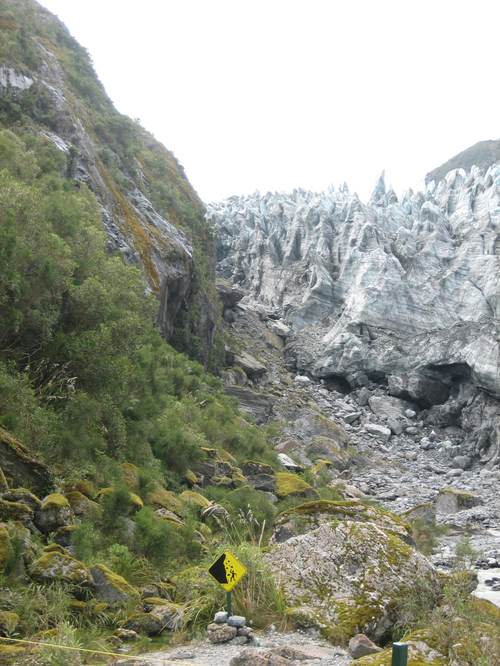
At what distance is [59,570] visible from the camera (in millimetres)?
6285

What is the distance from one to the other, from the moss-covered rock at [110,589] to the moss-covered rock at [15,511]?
111cm

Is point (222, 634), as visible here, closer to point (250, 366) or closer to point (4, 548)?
point (4, 548)

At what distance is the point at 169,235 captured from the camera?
30.4 metres

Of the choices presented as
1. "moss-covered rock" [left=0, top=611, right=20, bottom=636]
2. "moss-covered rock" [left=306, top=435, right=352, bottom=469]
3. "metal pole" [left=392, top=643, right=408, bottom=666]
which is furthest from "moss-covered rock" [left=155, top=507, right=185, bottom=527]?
"moss-covered rock" [left=306, top=435, right=352, bottom=469]

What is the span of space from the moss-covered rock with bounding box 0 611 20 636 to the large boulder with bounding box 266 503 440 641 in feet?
8.38

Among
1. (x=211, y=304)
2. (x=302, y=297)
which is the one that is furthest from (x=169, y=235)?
(x=302, y=297)

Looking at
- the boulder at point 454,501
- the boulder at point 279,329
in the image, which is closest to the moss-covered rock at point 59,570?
the boulder at point 454,501

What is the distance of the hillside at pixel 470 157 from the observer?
136 m

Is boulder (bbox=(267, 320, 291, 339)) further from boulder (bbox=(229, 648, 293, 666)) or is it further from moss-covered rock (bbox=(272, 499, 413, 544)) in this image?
boulder (bbox=(229, 648, 293, 666))

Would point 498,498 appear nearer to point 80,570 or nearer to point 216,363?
point 216,363

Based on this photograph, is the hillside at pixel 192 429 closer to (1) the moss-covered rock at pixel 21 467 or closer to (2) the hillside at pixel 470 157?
(1) the moss-covered rock at pixel 21 467

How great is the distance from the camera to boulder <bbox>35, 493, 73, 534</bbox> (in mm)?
7523

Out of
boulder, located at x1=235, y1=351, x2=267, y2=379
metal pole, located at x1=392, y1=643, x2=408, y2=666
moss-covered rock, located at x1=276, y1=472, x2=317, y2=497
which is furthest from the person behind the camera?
boulder, located at x1=235, y1=351, x2=267, y2=379

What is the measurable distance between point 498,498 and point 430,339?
74.3 feet
